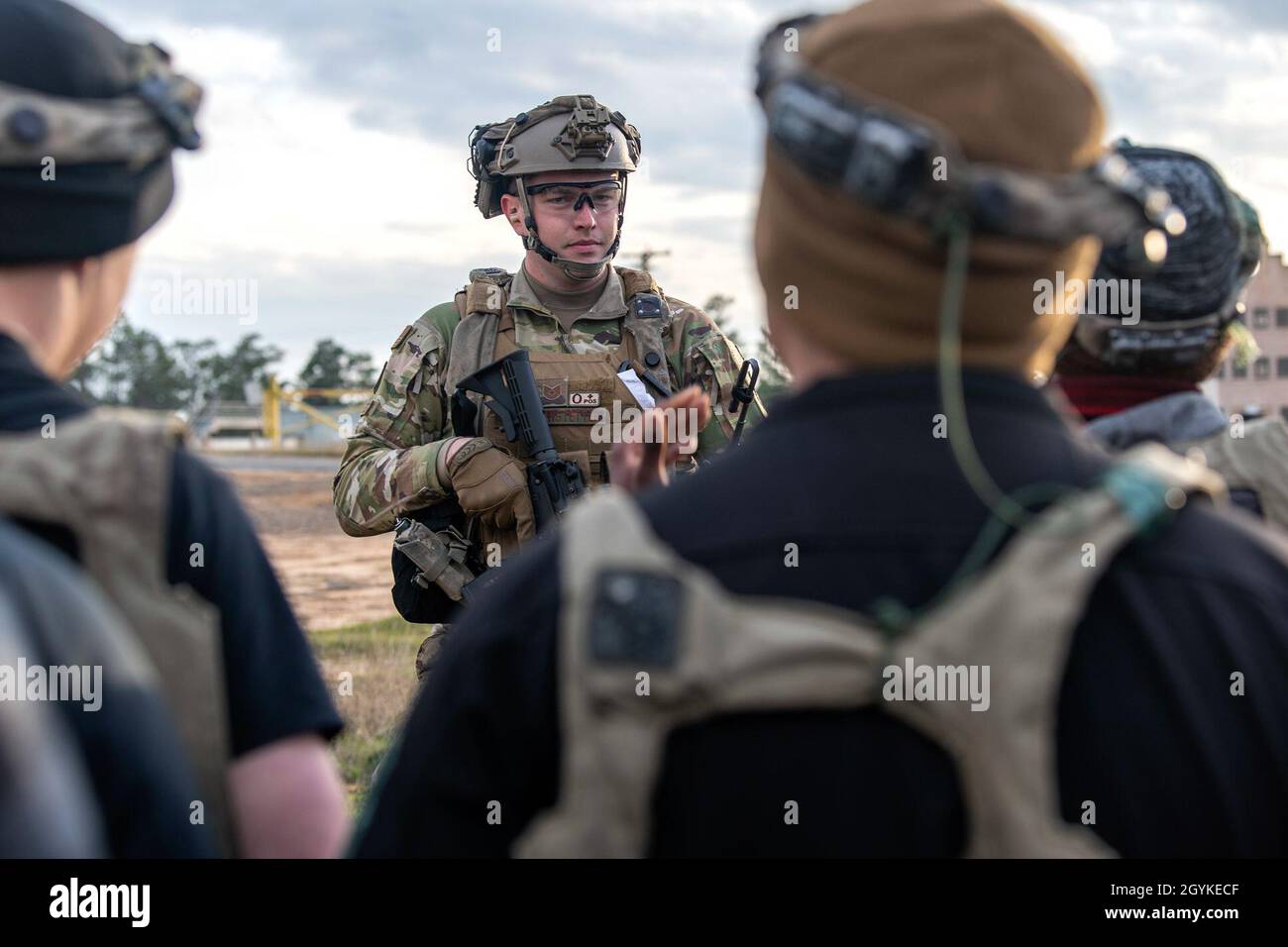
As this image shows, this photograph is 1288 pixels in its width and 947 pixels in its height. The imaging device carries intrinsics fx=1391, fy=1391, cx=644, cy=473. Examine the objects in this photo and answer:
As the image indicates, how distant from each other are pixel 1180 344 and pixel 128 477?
189cm

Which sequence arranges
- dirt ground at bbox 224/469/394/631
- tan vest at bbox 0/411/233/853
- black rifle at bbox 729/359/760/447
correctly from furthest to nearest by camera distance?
dirt ground at bbox 224/469/394/631 < black rifle at bbox 729/359/760/447 < tan vest at bbox 0/411/233/853

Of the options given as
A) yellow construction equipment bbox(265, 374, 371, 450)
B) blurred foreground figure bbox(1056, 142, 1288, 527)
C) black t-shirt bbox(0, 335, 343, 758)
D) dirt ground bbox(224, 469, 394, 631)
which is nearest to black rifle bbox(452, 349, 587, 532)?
blurred foreground figure bbox(1056, 142, 1288, 527)

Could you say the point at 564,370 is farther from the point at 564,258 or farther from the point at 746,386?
the point at 746,386

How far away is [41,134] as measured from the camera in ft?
5.97

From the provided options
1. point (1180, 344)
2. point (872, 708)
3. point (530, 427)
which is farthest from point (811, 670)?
point (530, 427)

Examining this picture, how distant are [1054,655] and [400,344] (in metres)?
3.97

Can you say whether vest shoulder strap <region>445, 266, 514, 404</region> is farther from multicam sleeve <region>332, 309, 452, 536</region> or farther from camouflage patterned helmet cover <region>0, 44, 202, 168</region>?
camouflage patterned helmet cover <region>0, 44, 202, 168</region>

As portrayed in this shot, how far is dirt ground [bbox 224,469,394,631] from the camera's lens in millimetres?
15945

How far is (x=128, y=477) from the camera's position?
1.68 metres

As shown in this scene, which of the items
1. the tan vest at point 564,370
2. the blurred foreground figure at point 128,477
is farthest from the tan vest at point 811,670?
the tan vest at point 564,370

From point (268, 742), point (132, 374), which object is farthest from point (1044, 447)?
point (132, 374)

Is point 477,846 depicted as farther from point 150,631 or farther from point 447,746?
point 150,631

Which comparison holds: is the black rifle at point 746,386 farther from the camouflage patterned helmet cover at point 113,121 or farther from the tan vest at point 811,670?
the tan vest at point 811,670

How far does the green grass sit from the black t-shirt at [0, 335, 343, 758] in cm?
316
